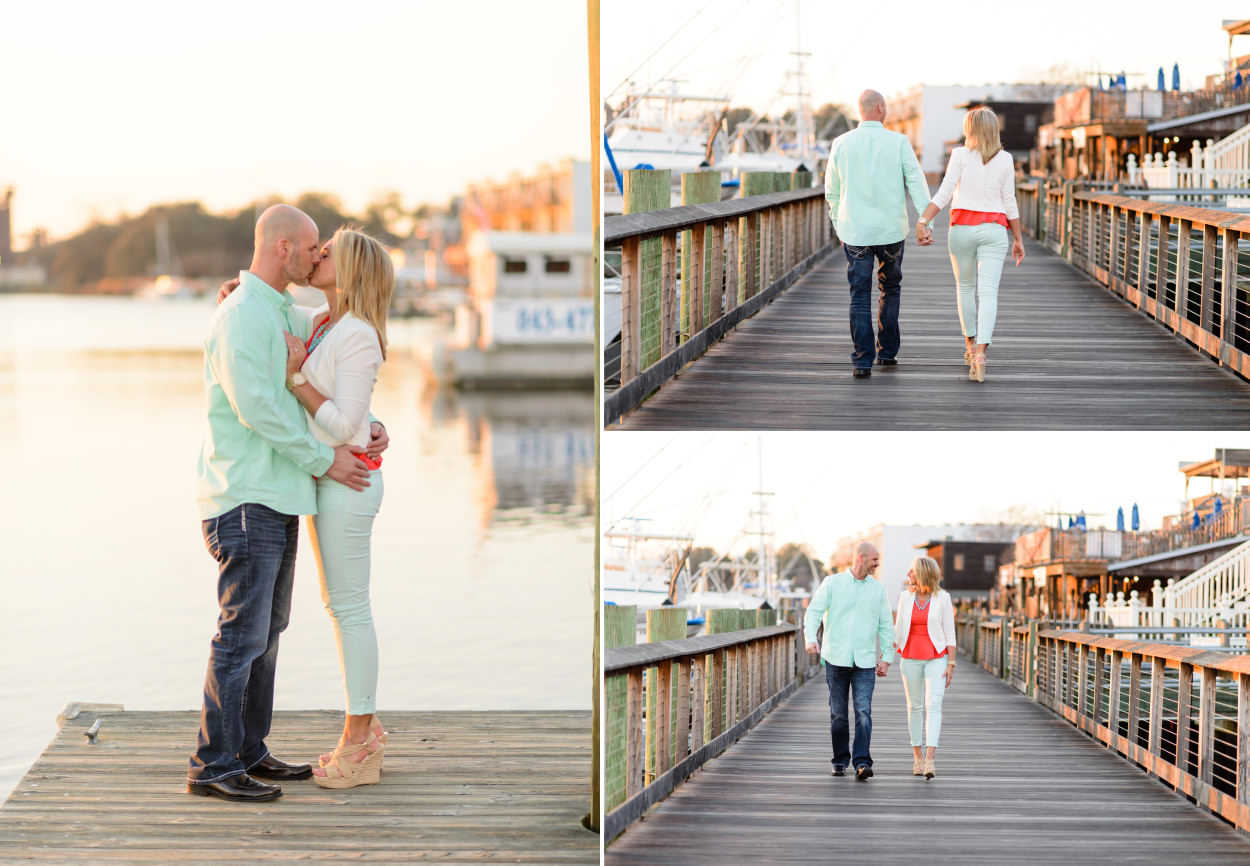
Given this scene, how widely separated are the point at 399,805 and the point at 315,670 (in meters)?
6.96

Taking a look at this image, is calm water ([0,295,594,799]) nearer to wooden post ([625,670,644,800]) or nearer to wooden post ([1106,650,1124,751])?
wooden post ([625,670,644,800])

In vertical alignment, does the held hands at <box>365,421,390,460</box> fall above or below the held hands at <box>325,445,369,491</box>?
above

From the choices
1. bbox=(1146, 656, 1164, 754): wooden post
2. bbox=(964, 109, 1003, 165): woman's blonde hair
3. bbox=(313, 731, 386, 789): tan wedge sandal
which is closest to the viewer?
bbox=(313, 731, 386, 789): tan wedge sandal

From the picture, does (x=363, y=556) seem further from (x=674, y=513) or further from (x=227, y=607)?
(x=674, y=513)

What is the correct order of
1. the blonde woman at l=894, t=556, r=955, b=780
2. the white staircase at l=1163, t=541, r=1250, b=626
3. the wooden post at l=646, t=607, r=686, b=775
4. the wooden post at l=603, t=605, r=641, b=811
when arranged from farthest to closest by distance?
the white staircase at l=1163, t=541, r=1250, b=626, the blonde woman at l=894, t=556, r=955, b=780, the wooden post at l=646, t=607, r=686, b=775, the wooden post at l=603, t=605, r=641, b=811

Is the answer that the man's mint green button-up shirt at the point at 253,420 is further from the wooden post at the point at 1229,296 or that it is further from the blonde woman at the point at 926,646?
the wooden post at the point at 1229,296

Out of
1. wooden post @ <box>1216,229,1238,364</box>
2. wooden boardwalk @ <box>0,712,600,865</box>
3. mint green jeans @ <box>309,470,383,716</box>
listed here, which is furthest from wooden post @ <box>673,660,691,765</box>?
wooden post @ <box>1216,229,1238,364</box>

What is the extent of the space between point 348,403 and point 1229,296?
14.5 feet

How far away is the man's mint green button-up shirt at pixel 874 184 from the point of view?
7.08 metres

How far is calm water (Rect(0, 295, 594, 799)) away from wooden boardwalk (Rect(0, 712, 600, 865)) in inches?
17.7

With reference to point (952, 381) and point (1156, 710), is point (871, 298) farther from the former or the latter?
point (1156, 710)

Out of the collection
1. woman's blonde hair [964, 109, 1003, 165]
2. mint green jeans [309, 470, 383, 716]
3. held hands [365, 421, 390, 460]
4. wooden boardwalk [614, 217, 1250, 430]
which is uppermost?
woman's blonde hair [964, 109, 1003, 165]

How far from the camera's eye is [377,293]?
5.22m

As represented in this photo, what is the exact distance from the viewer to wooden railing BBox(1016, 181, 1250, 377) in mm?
7344
